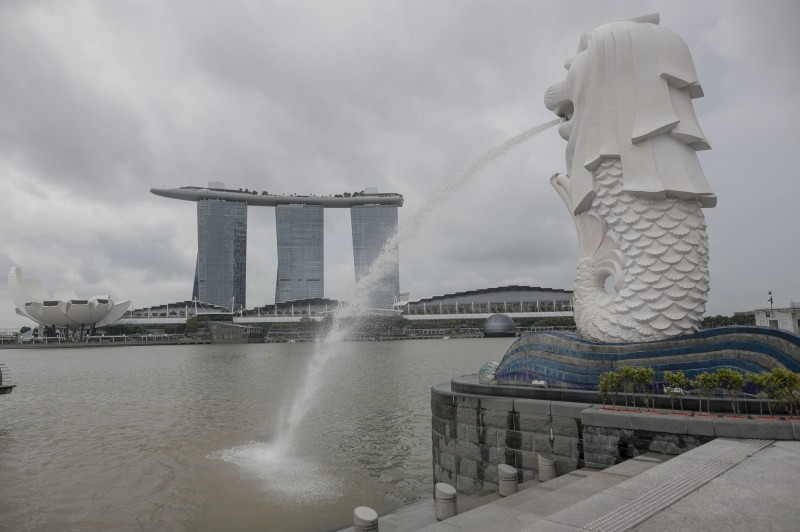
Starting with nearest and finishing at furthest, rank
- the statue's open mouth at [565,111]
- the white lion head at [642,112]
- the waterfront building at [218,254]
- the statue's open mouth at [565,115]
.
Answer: the white lion head at [642,112], the statue's open mouth at [565,115], the statue's open mouth at [565,111], the waterfront building at [218,254]

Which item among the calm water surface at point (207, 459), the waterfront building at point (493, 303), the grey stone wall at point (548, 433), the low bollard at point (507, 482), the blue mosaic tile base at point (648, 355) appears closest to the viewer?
the grey stone wall at point (548, 433)

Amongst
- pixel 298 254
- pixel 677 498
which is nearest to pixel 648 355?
pixel 677 498

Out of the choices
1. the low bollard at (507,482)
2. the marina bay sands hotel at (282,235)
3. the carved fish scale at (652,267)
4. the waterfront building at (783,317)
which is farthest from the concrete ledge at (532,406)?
the marina bay sands hotel at (282,235)

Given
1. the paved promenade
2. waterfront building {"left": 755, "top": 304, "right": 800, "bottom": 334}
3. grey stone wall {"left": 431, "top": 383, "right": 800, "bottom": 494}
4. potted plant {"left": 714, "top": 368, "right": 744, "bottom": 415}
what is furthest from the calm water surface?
waterfront building {"left": 755, "top": 304, "right": 800, "bottom": 334}

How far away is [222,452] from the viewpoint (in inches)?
560

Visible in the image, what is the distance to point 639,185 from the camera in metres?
11.1

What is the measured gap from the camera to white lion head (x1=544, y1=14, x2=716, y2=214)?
11125 mm

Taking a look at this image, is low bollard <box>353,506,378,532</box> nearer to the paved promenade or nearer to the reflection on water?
the paved promenade

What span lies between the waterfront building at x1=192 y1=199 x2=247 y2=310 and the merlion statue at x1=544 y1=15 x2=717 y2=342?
138 meters

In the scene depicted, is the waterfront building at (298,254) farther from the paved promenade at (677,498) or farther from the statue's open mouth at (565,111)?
the paved promenade at (677,498)

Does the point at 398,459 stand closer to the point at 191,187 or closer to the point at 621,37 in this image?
the point at 621,37

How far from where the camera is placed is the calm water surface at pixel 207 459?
10047 millimetres

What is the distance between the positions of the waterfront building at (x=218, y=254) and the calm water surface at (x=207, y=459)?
394ft

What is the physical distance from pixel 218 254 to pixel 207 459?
137844mm
